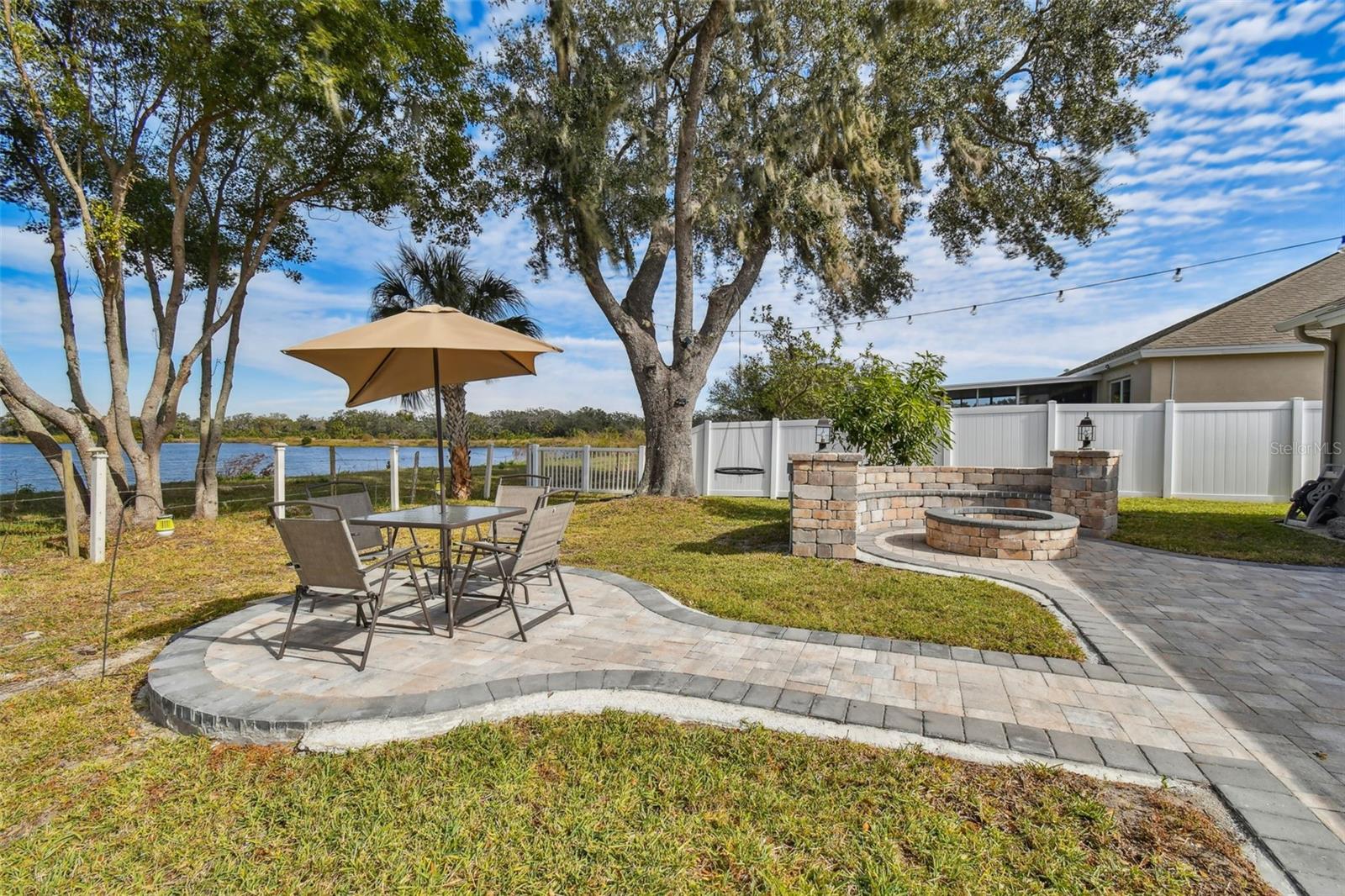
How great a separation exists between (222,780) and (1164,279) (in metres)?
17.8

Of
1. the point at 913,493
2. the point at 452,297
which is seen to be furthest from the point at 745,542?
the point at 452,297

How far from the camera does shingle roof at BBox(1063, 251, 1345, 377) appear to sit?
1234 centimetres

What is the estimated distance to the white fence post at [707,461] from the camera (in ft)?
39.9

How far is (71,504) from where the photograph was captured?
6.61 m

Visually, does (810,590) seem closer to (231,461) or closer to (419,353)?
(419,353)

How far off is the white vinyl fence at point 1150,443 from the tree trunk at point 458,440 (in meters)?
5.44

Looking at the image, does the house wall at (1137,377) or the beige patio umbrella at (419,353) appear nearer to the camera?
the beige patio umbrella at (419,353)

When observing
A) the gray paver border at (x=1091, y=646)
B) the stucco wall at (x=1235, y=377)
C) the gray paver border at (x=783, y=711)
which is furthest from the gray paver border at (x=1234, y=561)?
the stucco wall at (x=1235, y=377)

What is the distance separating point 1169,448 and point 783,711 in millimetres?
11261

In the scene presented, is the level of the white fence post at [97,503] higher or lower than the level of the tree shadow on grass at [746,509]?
higher

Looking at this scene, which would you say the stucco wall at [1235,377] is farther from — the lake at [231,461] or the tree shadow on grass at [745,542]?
the lake at [231,461]

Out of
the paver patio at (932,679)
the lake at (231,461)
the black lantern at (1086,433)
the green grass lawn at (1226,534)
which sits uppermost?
the black lantern at (1086,433)

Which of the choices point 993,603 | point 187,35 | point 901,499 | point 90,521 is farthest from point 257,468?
point 993,603

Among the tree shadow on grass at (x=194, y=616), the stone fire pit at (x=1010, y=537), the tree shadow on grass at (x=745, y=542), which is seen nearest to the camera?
the tree shadow on grass at (x=194, y=616)
